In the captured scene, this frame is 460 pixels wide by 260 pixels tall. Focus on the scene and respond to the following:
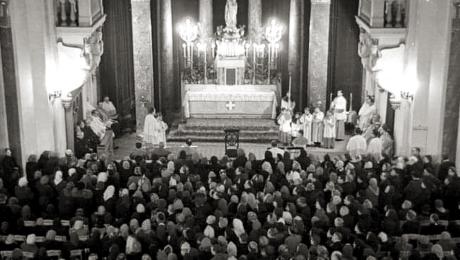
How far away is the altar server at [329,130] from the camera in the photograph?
822 inches

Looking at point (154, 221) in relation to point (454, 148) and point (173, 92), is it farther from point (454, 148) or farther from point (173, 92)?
point (173, 92)

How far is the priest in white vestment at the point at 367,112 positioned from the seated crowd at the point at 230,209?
557cm

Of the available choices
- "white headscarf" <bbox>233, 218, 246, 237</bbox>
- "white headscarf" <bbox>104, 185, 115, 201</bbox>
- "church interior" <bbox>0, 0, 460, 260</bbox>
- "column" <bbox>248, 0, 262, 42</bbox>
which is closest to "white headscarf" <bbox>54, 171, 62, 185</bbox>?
"church interior" <bbox>0, 0, 460, 260</bbox>

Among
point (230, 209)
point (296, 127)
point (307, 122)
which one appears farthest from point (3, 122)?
point (307, 122)

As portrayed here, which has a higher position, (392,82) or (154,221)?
(392,82)

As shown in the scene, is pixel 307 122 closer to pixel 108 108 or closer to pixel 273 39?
pixel 273 39

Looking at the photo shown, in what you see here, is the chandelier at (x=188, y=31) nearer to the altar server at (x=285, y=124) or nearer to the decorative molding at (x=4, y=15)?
the altar server at (x=285, y=124)

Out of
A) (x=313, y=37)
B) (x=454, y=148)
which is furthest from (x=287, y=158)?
(x=313, y=37)

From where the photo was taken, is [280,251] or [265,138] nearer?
[280,251]

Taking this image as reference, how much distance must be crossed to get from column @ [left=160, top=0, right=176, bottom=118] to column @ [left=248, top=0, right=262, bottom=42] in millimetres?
2817

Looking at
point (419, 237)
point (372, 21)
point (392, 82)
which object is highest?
point (372, 21)

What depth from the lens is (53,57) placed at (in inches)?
704

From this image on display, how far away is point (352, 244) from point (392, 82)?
810 centimetres

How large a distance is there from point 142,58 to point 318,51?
5.71 metres
